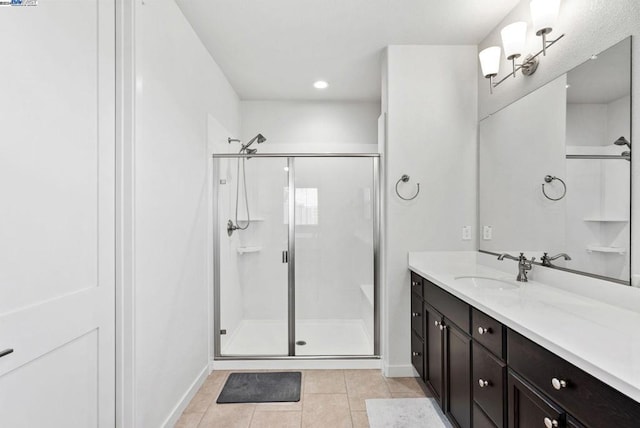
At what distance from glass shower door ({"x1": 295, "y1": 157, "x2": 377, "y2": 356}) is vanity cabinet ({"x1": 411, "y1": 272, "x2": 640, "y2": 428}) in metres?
0.65

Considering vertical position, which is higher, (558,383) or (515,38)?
(515,38)

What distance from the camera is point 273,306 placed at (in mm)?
3168

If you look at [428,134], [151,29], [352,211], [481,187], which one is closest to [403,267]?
[352,211]

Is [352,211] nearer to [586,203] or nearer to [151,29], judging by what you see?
[586,203]

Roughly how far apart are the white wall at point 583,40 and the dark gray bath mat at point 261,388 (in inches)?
86.8

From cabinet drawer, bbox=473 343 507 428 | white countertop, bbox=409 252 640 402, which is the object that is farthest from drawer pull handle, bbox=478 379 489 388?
white countertop, bbox=409 252 640 402

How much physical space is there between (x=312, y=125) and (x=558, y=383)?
3.61 metres

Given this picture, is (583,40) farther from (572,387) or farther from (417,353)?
(417,353)

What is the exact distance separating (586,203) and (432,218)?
114cm

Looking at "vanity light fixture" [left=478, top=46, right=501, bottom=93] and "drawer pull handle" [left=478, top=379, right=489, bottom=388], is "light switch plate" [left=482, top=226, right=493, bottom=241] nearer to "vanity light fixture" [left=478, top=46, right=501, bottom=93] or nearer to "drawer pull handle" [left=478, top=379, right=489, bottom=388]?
"vanity light fixture" [left=478, top=46, right=501, bottom=93]

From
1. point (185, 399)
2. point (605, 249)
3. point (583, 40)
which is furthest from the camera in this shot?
point (185, 399)

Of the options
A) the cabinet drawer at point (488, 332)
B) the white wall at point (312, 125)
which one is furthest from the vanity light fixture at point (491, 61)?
the white wall at point (312, 125)

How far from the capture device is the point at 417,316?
268 cm

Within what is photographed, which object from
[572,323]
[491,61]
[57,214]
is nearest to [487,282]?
[572,323]
